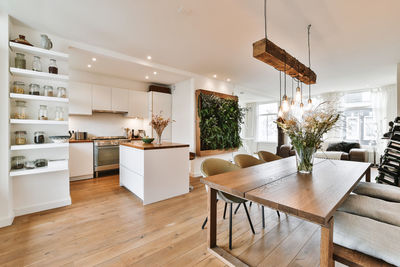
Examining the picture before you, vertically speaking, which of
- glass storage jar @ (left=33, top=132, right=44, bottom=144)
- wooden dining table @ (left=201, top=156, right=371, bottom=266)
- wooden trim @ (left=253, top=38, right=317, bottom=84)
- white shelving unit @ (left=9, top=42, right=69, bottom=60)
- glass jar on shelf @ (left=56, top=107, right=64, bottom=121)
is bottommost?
wooden dining table @ (left=201, top=156, right=371, bottom=266)

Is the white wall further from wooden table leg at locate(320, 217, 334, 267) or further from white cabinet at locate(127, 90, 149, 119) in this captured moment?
wooden table leg at locate(320, 217, 334, 267)

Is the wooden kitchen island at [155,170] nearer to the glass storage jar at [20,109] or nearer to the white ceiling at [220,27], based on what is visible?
the glass storage jar at [20,109]

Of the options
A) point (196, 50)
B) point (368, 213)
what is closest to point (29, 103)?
point (196, 50)

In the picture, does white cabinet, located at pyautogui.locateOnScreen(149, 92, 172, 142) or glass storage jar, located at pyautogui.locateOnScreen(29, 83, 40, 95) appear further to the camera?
white cabinet, located at pyautogui.locateOnScreen(149, 92, 172, 142)

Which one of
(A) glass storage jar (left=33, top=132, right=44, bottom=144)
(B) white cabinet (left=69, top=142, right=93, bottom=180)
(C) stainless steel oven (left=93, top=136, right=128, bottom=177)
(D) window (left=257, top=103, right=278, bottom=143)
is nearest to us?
(A) glass storage jar (left=33, top=132, right=44, bottom=144)

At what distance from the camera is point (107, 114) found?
4.72m

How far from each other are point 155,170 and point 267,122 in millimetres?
6721

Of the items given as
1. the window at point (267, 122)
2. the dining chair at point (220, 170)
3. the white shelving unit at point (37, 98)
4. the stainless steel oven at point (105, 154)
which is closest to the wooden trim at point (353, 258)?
the dining chair at point (220, 170)

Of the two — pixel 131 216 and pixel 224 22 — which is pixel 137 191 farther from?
pixel 224 22

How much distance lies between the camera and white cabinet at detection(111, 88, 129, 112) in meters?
4.45

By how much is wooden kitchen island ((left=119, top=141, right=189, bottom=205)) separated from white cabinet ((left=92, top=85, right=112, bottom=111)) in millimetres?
1636

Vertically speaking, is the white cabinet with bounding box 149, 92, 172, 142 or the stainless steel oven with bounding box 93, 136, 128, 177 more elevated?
the white cabinet with bounding box 149, 92, 172, 142

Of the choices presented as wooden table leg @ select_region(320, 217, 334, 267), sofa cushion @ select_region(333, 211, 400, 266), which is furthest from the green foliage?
wooden table leg @ select_region(320, 217, 334, 267)

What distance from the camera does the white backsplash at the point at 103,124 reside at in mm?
4324
